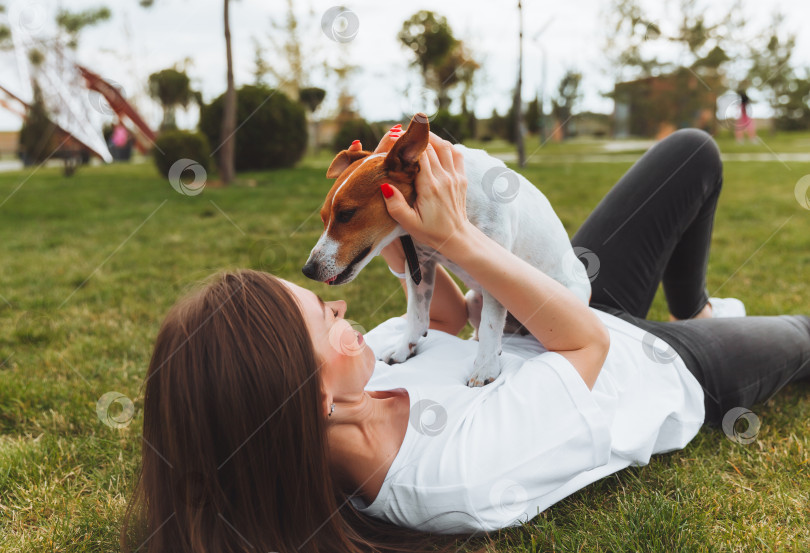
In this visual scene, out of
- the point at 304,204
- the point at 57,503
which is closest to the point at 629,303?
the point at 57,503

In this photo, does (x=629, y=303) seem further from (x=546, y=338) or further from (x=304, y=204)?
(x=304, y=204)

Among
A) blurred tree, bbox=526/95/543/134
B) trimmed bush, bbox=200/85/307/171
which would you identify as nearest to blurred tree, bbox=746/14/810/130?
blurred tree, bbox=526/95/543/134

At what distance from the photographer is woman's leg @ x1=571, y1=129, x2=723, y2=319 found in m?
2.19

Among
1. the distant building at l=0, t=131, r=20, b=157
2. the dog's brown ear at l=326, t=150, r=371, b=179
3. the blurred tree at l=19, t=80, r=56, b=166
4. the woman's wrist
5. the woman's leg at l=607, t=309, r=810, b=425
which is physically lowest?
the distant building at l=0, t=131, r=20, b=157

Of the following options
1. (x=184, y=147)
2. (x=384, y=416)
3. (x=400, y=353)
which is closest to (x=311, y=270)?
(x=384, y=416)

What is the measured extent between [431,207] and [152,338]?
7.14ft

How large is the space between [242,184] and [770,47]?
14.6 m

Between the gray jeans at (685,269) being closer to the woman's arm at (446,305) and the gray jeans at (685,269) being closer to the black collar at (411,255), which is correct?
the woman's arm at (446,305)

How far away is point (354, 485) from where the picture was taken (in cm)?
148

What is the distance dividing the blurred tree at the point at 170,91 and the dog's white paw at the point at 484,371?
18.7 m

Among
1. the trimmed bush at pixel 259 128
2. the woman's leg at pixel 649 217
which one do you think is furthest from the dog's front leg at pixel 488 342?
the trimmed bush at pixel 259 128

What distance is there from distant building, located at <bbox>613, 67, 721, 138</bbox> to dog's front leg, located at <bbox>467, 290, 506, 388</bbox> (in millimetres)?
15308

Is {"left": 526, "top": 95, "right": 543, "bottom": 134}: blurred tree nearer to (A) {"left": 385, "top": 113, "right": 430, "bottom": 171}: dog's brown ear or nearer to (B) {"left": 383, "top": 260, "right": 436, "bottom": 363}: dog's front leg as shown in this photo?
Answer: (B) {"left": 383, "top": 260, "right": 436, "bottom": 363}: dog's front leg

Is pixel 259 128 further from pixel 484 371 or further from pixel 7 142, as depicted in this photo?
pixel 7 142
